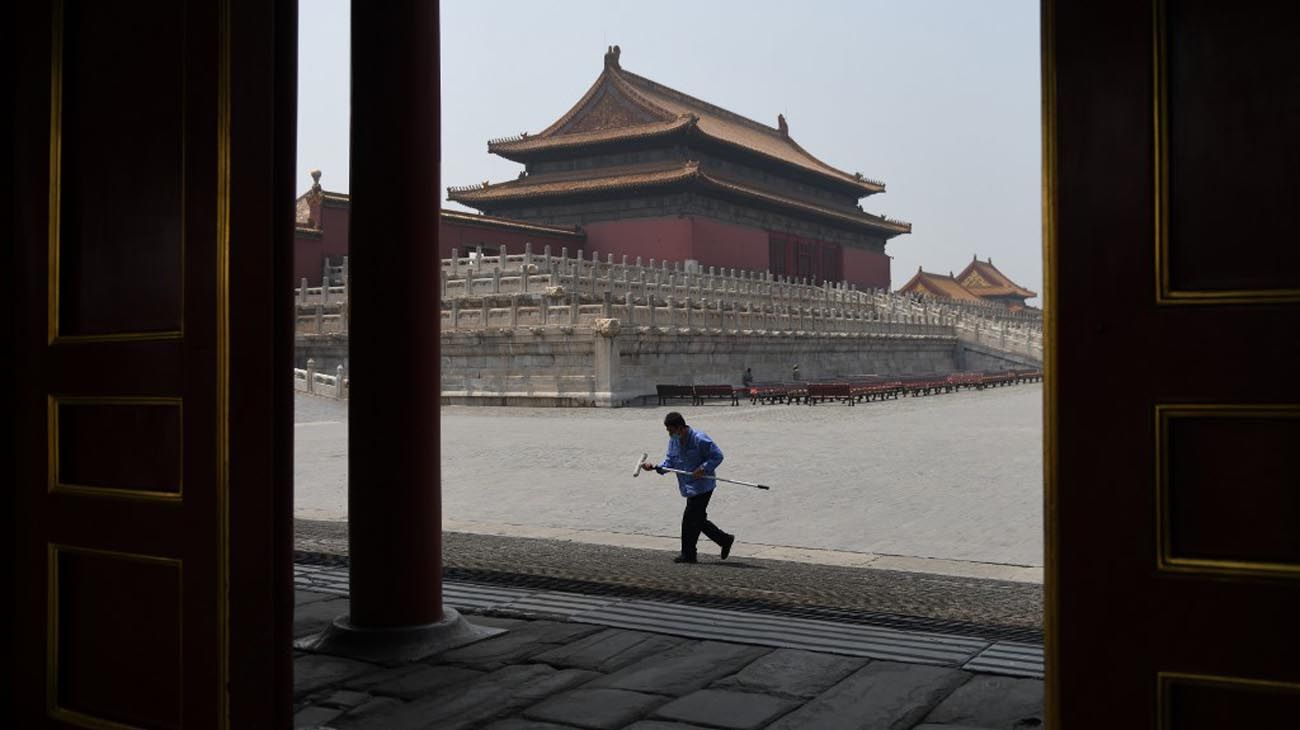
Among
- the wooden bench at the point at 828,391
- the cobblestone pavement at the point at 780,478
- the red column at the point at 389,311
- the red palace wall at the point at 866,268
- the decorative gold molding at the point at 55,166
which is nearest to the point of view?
the decorative gold molding at the point at 55,166

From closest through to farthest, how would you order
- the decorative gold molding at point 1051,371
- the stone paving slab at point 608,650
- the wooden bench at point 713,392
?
the decorative gold molding at point 1051,371, the stone paving slab at point 608,650, the wooden bench at point 713,392

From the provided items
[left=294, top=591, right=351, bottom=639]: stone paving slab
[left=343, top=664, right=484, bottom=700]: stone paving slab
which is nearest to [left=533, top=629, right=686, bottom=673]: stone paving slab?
[left=343, top=664, right=484, bottom=700]: stone paving slab

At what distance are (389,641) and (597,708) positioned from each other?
0.96m

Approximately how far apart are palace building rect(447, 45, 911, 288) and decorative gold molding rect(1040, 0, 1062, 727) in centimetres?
3181

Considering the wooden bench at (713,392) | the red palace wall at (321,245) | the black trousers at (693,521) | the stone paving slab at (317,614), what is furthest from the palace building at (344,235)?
the stone paving slab at (317,614)

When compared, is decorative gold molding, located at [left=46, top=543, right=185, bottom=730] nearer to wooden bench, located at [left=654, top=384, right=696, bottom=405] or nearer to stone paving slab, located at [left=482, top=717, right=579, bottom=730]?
stone paving slab, located at [left=482, top=717, right=579, bottom=730]

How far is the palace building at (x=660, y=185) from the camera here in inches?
1393

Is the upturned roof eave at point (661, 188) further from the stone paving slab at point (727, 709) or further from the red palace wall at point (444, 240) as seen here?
the stone paving slab at point (727, 709)

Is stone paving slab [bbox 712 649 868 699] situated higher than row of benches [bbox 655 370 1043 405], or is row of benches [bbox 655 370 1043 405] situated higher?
row of benches [bbox 655 370 1043 405]

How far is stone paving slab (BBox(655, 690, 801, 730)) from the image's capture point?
3.14 m

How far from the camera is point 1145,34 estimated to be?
1587mm

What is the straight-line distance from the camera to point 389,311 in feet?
13.0

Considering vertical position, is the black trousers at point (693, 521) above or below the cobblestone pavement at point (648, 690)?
above

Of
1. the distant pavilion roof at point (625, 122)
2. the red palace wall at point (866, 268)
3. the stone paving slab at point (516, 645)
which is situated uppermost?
the distant pavilion roof at point (625, 122)
